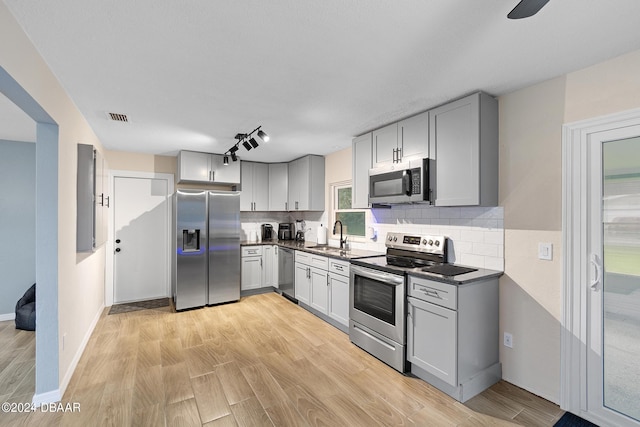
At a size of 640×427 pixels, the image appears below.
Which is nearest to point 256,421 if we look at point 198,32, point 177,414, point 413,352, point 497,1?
point 177,414

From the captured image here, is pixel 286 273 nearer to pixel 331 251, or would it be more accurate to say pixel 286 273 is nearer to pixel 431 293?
pixel 331 251

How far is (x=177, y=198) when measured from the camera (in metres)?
4.20

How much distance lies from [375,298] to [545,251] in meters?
1.45

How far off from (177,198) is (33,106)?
2.37 metres

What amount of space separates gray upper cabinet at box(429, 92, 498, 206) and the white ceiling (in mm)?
149

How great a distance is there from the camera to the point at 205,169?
464cm

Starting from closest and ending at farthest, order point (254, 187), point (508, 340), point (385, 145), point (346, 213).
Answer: point (508, 340), point (385, 145), point (346, 213), point (254, 187)

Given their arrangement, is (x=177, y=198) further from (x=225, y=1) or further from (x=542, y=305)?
(x=542, y=305)

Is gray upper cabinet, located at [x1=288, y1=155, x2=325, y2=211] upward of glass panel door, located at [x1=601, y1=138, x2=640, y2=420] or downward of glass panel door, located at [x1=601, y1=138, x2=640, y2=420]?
upward

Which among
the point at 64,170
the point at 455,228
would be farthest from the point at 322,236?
the point at 64,170

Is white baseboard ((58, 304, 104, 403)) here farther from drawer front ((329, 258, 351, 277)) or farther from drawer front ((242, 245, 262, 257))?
drawer front ((329, 258, 351, 277))

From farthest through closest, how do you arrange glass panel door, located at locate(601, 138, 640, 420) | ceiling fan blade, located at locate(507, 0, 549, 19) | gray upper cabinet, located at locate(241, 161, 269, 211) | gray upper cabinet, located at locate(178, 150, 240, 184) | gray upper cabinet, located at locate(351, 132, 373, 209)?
1. gray upper cabinet, located at locate(241, 161, 269, 211)
2. gray upper cabinet, located at locate(178, 150, 240, 184)
3. gray upper cabinet, located at locate(351, 132, 373, 209)
4. glass panel door, located at locate(601, 138, 640, 420)
5. ceiling fan blade, located at locate(507, 0, 549, 19)

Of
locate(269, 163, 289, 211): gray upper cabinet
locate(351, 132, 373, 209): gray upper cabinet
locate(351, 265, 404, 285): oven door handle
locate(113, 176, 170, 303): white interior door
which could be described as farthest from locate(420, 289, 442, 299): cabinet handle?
locate(113, 176, 170, 303): white interior door

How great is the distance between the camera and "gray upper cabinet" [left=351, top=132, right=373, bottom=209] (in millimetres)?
3498
